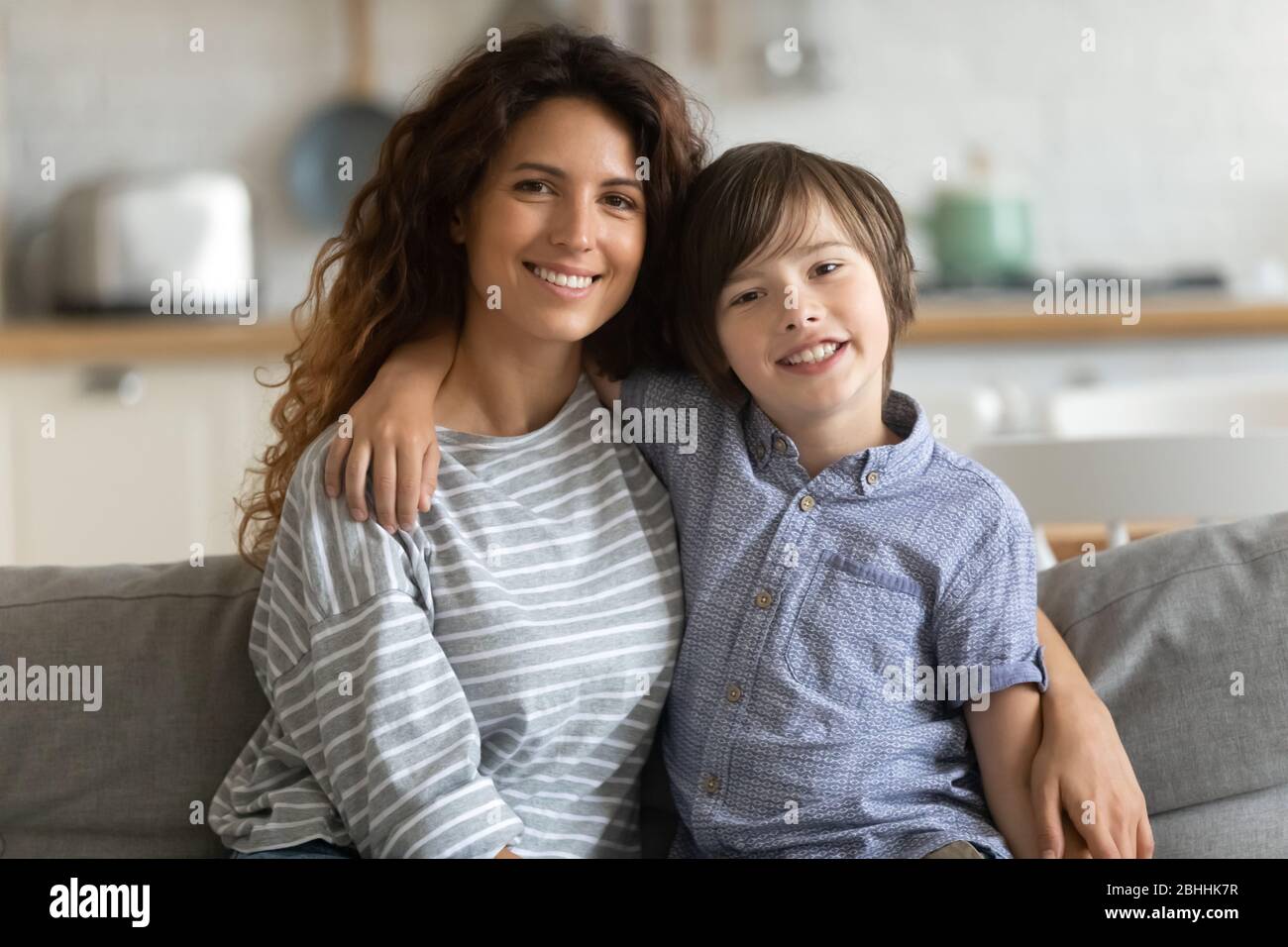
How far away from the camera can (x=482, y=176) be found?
1.25 meters

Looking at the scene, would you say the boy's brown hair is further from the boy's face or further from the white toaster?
the white toaster

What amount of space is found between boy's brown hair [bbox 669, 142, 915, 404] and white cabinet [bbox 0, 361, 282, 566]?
2.00 m

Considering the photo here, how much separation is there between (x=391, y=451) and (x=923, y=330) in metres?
2.18

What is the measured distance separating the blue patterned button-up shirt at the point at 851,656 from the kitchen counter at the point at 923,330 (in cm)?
193

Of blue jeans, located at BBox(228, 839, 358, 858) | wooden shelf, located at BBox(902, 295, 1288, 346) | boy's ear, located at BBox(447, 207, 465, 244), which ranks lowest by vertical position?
blue jeans, located at BBox(228, 839, 358, 858)

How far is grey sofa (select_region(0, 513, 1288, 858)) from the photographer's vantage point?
49.2 inches

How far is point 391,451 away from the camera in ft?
3.76

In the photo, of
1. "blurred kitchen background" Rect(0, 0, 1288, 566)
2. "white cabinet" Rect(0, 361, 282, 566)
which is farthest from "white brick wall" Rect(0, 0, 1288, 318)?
"white cabinet" Rect(0, 361, 282, 566)

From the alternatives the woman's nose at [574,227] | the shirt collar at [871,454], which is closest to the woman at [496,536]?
the woman's nose at [574,227]

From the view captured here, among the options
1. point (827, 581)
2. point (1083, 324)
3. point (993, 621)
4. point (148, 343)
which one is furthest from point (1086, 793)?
point (148, 343)

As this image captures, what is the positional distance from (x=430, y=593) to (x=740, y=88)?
9.62ft

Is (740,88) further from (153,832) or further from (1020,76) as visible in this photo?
(153,832)

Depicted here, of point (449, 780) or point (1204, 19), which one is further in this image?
point (1204, 19)
